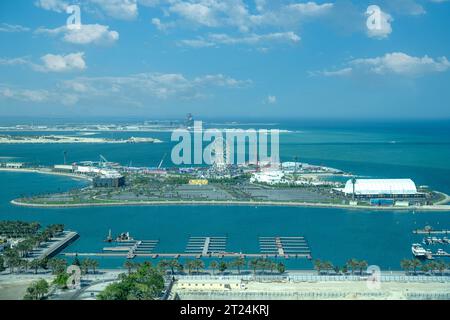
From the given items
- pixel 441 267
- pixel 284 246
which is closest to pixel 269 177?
pixel 284 246

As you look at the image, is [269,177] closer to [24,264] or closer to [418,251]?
[418,251]

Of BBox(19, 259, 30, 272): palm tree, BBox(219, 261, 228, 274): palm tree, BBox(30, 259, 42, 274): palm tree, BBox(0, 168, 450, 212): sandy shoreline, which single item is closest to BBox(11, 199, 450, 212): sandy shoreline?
BBox(0, 168, 450, 212): sandy shoreline

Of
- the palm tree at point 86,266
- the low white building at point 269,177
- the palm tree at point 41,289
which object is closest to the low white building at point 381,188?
the low white building at point 269,177

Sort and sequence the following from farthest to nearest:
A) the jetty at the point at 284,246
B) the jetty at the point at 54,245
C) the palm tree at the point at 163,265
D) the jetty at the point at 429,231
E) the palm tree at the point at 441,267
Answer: the jetty at the point at 429,231 < the jetty at the point at 284,246 < the jetty at the point at 54,245 < the palm tree at the point at 441,267 < the palm tree at the point at 163,265

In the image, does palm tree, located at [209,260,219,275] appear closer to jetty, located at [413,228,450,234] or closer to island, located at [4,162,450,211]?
jetty, located at [413,228,450,234]

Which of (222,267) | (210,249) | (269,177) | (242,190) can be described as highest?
(269,177)

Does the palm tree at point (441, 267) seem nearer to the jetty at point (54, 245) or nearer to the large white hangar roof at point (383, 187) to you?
the jetty at point (54, 245)
